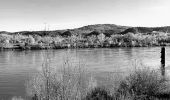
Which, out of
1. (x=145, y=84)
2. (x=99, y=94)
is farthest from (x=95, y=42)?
(x=145, y=84)

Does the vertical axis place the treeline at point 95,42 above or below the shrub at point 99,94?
above

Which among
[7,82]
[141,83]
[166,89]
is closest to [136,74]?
[141,83]


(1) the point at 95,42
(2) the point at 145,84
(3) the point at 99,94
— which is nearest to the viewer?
(2) the point at 145,84

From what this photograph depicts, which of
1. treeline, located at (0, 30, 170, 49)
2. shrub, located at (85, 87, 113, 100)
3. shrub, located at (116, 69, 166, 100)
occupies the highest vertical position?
treeline, located at (0, 30, 170, 49)

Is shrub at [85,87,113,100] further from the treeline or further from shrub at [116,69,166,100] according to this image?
the treeline

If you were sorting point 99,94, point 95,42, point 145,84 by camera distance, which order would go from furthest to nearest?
point 95,42, point 99,94, point 145,84

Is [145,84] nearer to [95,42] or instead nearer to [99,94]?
[99,94]

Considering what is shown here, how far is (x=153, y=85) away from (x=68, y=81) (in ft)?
21.6

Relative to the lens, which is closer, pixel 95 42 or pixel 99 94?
pixel 99 94

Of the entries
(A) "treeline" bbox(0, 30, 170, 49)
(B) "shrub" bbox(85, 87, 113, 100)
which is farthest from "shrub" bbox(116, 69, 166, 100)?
(A) "treeline" bbox(0, 30, 170, 49)

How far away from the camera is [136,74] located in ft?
46.9

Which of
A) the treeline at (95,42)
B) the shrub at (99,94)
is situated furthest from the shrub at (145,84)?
the treeline at (95,42)

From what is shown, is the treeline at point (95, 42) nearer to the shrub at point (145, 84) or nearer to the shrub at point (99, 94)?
the shrub at point (99, 94)

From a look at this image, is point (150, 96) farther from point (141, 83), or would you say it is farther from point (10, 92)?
point (10, 92)
